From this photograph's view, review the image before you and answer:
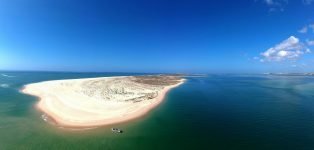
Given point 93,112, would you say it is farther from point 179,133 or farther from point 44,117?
point 179,133

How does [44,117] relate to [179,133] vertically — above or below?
above

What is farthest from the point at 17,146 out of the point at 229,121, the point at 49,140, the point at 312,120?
the point at 312,120

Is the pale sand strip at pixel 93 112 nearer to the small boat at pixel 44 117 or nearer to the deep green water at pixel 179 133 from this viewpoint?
the small boat at pixel 44 117

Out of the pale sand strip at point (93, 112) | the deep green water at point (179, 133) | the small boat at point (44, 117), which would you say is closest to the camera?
the deep green water at point (179, 133)

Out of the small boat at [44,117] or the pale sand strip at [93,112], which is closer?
the pale sand strip at [93,112]

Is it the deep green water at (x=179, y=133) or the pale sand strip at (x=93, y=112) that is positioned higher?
the pale sand strip at (x=93, y=112)

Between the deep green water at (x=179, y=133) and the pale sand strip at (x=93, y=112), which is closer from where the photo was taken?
the deep green water at (x=179, y=133)

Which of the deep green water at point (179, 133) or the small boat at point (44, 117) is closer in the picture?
the deep green water at point (179, 133)

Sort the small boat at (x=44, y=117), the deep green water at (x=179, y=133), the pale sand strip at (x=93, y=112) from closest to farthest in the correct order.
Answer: the deep green water at (x=179, y=133)
the pale sand strip at (x=93, y=112)
the small boat at (x=44, y=117)

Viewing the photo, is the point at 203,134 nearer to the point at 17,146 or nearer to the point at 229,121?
the point at 229,121

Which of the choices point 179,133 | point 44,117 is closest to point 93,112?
point 44,117

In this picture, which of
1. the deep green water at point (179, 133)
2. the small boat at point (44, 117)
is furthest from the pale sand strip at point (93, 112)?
the deep green water at point (179, 133)

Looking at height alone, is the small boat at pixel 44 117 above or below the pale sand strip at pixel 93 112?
below
